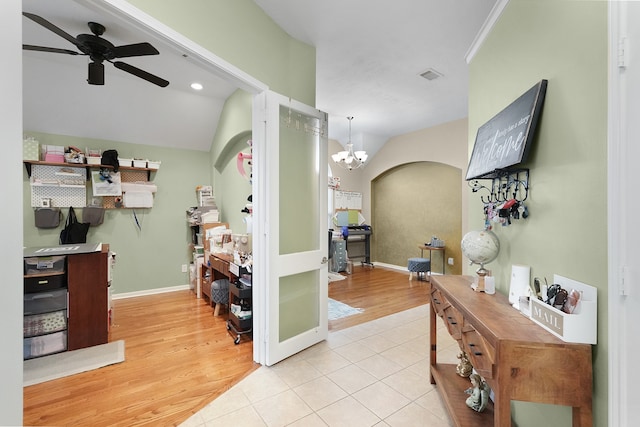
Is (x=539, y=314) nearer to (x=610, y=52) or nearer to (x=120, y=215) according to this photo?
(x=610, y=52)

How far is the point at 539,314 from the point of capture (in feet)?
3.92

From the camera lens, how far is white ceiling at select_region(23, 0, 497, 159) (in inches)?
93.7

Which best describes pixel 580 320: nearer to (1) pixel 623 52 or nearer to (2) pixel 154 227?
(1) pixel 623 52

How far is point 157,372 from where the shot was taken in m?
2.35

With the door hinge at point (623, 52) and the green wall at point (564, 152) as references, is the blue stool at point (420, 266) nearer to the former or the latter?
the green wall at point (564, 152)

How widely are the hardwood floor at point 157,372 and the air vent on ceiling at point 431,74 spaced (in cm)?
311

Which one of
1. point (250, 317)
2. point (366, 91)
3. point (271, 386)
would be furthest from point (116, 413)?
point (366, 91)

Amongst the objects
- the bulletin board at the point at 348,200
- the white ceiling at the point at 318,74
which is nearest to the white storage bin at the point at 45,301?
the white ceiling at the point at 318,74

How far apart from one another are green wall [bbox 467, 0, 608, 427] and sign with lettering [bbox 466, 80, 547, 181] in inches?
2.3

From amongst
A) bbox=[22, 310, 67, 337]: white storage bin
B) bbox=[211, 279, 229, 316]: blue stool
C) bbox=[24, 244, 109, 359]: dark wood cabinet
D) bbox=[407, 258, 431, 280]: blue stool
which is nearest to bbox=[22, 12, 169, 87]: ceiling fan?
bbox=[24, 244, 109, 359]: dark wood cabinet

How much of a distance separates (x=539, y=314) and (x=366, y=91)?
11.8 ft

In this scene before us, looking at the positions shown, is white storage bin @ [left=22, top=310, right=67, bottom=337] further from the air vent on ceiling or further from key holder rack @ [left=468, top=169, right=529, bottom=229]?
the air vent on ceiling

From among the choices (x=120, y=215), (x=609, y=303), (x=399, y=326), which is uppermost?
(x=120, y=215)

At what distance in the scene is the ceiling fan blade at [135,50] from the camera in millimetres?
2311
